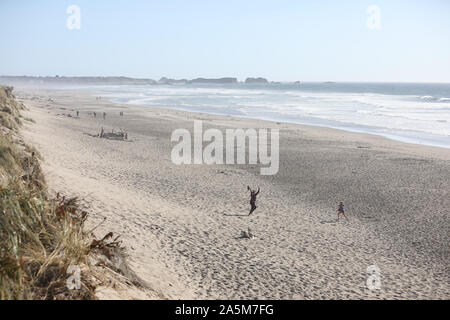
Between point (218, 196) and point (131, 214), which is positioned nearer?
point (131, 214)

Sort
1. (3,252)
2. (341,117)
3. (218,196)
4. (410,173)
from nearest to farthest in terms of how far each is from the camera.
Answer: (3,252) < (218,196) < (410,173) < (341,117)

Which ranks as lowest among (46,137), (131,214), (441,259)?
(441,259)

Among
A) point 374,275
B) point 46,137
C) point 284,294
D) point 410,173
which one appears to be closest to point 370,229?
point 374,275

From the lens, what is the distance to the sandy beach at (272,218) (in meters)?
8.52

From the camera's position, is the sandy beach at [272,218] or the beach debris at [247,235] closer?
the sandy beach at [272,218]

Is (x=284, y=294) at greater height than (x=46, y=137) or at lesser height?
lesser

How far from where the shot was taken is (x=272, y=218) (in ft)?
42.9

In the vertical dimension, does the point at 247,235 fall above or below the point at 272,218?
above

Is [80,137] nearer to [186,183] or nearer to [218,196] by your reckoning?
[186,183]

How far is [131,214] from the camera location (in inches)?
456

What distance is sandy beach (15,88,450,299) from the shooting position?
28.0ft

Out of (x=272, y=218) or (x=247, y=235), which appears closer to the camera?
(x=247, y=235)

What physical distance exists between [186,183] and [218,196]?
216 cm

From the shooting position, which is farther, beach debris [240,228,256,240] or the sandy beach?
beach debris [240,228,256,240]
